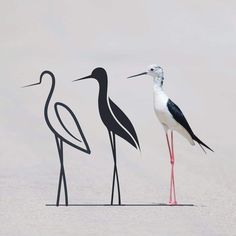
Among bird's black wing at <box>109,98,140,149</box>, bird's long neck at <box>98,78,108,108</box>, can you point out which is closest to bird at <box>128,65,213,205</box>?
bird's black wing at <box>109,98,140,149</box>

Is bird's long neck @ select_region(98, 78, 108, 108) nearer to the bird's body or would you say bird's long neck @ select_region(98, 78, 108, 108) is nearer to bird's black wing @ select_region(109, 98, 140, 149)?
bird's black wing @ select_region(109, 98, 140, 149)

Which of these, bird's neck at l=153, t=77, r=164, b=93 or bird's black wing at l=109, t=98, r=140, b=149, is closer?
bird's black wing at l=109, t=98, r=140, b=149

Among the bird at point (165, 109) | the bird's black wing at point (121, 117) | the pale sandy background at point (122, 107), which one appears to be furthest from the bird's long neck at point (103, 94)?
the pale sandy background at point (122, 107)

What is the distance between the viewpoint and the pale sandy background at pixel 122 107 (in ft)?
31.7

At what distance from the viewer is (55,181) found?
431 inches

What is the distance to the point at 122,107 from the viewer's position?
1395cm

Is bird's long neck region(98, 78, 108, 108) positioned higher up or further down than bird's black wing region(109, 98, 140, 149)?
higher up

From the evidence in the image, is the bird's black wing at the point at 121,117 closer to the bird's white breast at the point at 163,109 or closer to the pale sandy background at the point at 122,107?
the bird's white breast at the point at 163,109

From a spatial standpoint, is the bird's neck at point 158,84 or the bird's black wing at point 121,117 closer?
the bird's black wing at point 121,117

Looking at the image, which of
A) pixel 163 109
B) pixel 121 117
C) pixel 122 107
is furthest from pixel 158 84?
→ pixel 122 107

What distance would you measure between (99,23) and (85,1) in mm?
1103

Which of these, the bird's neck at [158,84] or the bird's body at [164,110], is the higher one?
the bird's neck at [158,84]

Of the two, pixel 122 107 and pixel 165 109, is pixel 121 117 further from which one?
pixel 122 107

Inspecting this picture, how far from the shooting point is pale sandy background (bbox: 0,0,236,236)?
967 centimetres
